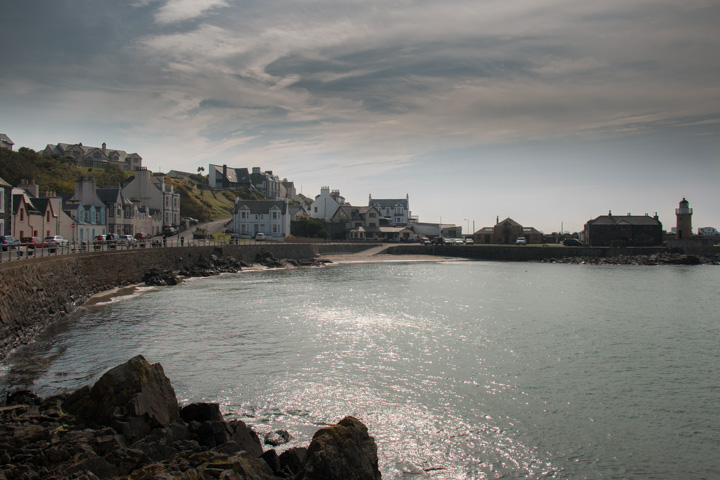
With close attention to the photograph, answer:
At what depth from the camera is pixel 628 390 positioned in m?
18.5

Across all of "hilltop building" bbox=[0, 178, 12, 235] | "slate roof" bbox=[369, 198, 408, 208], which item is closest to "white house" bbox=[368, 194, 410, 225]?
"slate roof" bbox=[369, 198, 408, 208]

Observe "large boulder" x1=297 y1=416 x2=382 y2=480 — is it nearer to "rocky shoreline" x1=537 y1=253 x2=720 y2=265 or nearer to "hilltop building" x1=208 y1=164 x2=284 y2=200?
"rocky shoreline" x1=537 y1=253 x2=720 y2=265

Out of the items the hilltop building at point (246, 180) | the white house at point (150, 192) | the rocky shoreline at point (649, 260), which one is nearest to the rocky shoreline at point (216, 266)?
the white house at point (150, 192)

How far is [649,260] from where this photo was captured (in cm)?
8962

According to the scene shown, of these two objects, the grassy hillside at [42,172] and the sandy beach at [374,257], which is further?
the sandy beach at [374,257]

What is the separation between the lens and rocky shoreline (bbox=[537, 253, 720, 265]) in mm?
89438

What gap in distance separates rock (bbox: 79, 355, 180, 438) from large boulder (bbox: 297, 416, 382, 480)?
175 inches

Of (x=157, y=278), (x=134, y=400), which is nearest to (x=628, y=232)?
(x=157, y=278)

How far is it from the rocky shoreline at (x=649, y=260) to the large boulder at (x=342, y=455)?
295ft

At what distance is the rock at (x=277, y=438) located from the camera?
13.2 meters

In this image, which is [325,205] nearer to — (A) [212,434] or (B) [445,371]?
(B) [445,371]

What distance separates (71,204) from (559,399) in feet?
216

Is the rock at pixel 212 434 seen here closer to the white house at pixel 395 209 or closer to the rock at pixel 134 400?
the rock at pixel 134 400

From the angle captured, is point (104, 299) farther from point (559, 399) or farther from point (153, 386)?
point (559, 399)
